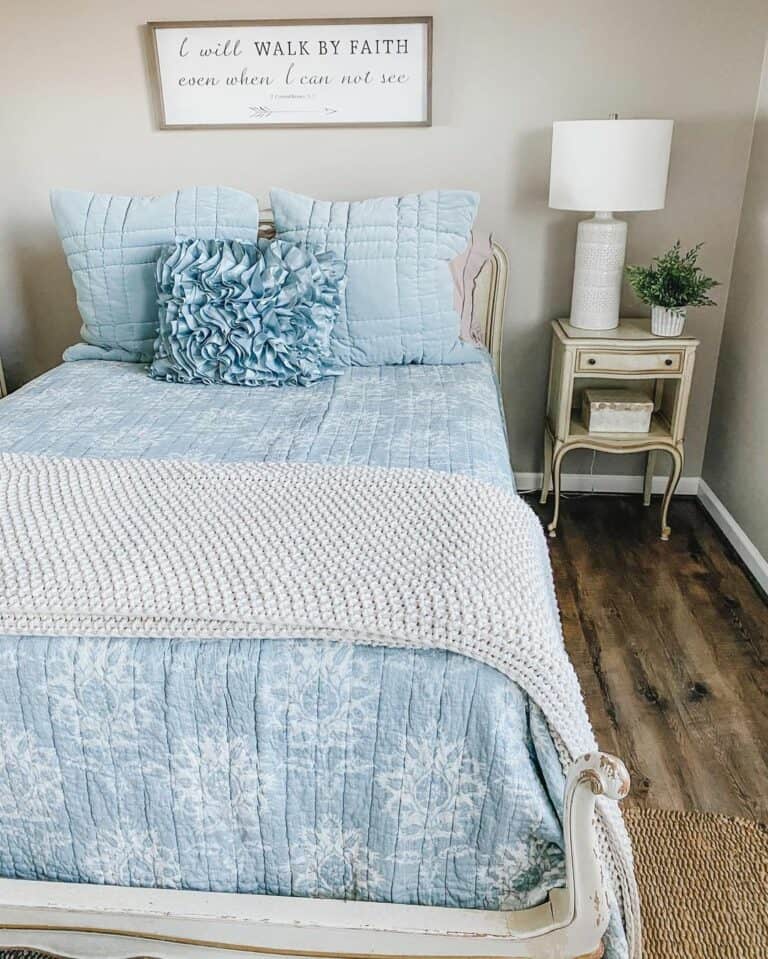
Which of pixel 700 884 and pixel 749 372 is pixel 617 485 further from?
pixel 700 884

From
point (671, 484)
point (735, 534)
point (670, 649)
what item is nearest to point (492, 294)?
point (671, 484)

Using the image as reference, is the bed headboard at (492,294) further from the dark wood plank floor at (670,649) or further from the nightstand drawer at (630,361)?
the dark wood plank floor at (670,649)

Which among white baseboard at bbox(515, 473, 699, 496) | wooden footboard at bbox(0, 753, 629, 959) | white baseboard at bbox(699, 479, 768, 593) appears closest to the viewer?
wooden footboard at bbox(0, 753, 629, 959)

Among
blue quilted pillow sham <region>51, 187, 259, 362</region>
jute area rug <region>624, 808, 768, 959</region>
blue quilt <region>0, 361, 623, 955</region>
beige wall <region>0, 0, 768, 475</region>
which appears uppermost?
beige wall <region>0, 0, 768, 475</region>

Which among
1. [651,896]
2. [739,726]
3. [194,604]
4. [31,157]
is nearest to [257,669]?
[194,604]

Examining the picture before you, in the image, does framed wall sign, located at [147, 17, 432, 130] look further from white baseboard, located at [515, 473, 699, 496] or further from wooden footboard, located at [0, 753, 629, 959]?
wooden footboard, located at [0, 753, 629, 959]

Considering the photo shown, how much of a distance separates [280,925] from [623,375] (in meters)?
1.97

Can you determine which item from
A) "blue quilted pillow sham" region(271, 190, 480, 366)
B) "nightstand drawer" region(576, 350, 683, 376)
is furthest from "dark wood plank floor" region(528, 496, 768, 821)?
"blue quilted pillow sham" region(271, 190, 480, 366)

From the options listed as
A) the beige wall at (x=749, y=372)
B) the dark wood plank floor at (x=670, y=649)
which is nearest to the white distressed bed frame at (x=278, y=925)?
the dark wood plank floor at (x=670, y=649)

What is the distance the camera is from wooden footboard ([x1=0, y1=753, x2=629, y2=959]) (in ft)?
3.59

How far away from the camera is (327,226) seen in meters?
2.35

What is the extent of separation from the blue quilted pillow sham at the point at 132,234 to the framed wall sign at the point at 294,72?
0.46 meters

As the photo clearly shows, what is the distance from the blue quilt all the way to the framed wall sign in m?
2.12

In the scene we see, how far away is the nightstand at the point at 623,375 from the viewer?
2.55 m
